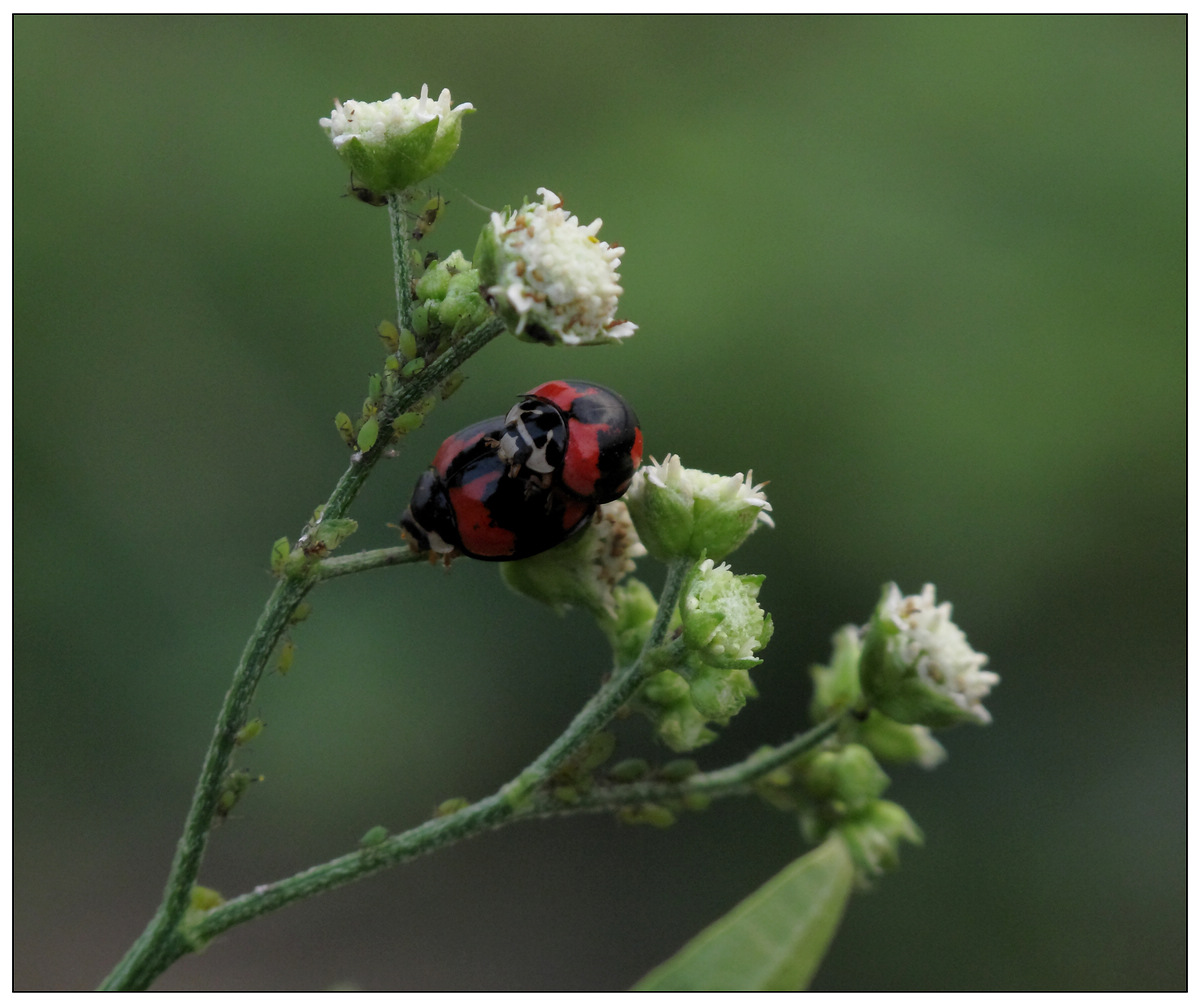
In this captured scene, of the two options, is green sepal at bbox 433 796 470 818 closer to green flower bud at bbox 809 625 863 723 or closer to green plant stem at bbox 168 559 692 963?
green plant stem at bbox 168 559 692 963

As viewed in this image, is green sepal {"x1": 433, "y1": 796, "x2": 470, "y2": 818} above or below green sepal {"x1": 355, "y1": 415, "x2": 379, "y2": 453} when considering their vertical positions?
below

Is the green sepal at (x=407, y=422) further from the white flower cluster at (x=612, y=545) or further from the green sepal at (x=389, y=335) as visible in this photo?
the white flower cluster at (x=612, y=545)

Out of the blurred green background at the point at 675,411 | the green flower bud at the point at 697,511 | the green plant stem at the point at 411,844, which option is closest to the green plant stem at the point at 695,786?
the green plant stem at the point at 411,844

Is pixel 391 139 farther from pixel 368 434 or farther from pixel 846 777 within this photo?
pixel 846 777

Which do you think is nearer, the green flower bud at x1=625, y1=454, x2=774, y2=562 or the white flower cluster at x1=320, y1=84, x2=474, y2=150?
the white flower cluster at x1=320, y1=84, x2=474, y2=150

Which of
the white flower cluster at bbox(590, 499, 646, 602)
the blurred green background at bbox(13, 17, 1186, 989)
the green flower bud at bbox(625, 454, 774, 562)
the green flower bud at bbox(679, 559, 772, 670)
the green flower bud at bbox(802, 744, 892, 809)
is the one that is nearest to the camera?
the green flower bud at bbox(679, 559, 772, 670)

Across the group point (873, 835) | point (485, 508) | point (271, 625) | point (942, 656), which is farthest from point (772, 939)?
point (271, 625)

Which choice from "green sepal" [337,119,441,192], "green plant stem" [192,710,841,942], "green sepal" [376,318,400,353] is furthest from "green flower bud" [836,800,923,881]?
"green sepal" [337,119,441,192]
